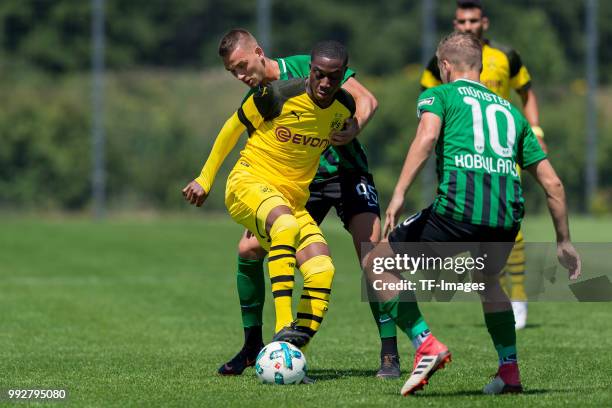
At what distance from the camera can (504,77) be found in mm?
10719

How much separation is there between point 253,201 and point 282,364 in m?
1.02

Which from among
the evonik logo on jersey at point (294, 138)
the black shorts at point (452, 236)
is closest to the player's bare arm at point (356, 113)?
the evonik logo on jersey at point (294, 138)

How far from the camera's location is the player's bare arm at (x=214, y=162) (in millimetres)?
7434

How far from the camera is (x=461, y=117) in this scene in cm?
641

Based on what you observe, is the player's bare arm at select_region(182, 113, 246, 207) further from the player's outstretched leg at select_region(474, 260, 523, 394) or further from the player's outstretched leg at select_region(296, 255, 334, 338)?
the player's outstretched leg at select_region(474, 260, 523, 394)

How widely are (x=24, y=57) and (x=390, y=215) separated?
24862 millimetres

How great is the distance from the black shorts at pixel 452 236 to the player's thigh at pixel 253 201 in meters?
0.99

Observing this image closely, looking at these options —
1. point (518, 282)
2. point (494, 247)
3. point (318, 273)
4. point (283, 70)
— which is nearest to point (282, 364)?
point (318, 273)

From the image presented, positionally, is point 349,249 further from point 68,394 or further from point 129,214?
point 68,394

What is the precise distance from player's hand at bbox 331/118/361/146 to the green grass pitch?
1405 millimetres

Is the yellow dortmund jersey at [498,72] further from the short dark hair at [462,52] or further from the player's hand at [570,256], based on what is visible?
the player's hand at [570,256]

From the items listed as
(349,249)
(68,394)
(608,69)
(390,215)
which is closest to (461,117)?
(390,215)

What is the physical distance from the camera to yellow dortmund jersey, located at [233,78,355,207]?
7.44 m

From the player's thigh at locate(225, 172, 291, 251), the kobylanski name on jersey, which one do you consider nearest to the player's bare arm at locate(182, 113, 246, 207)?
the player's thigh at locate(225, 172, 291, 251)
